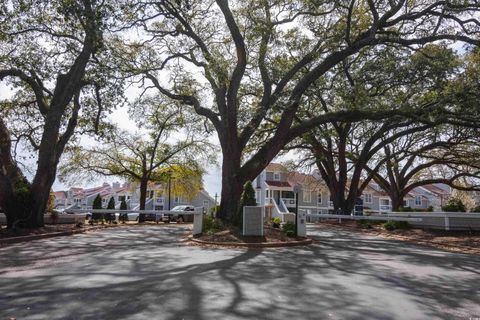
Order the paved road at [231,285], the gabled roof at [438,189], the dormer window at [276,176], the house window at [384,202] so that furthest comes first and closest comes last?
the gabled roof at [438,189] < the house window at [384,202] < the dormer window at [276,176] < the paved road at [231,285]

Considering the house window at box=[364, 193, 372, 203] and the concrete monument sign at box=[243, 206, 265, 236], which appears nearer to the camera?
the concrete monument sign at box=[243, 206, 265, 236]

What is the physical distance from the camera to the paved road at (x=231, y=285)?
561 cm

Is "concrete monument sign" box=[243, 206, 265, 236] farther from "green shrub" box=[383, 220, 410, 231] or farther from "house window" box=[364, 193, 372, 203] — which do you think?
"house window" box=[364, 193, 372, 203]

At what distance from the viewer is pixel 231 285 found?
716 centimetres

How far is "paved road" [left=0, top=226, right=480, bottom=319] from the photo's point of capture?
561 centimetres

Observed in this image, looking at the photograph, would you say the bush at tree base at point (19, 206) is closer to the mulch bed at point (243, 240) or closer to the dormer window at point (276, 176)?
the mulch bed at point (243, 240)

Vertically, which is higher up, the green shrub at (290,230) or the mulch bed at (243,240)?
the green shrub at (290,230)

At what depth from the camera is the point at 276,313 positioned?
5.58 metres

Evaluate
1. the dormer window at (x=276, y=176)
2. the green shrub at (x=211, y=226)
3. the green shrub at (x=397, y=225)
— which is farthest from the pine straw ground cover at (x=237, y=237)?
the dormer window at (x=276, y=176)

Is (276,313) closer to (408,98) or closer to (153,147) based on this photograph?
(408,98)

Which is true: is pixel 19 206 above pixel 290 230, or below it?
above

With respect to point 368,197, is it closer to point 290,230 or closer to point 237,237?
point 290,230

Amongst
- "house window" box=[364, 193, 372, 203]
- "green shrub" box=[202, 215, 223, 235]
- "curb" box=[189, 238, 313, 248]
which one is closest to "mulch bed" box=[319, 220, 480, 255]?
"curb" box=[189, 238, 313, 248]

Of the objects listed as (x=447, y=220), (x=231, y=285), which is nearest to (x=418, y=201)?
(x=447, y=220)
